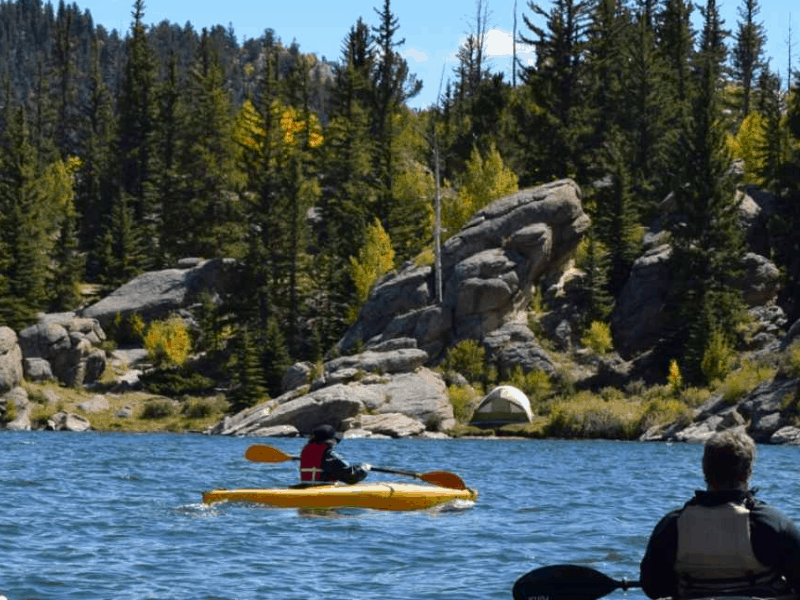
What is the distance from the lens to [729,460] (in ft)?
24.4

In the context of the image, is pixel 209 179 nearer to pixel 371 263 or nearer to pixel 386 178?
pixel 386 178

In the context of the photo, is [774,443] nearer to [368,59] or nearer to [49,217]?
[368,59]

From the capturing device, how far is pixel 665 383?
58594mm

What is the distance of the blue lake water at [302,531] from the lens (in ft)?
47.3

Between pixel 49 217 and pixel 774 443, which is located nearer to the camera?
pixel 774 443

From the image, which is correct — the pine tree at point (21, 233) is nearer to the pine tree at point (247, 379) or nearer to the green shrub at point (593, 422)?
the pine tree at point (247, 379)

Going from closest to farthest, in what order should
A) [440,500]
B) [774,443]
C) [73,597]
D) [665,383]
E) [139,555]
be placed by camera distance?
1. [73,597]
2. [139,555]
3. [440,500]
4. [774,443]
5. [665,383]

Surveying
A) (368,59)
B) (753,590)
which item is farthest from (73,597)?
(368,59)

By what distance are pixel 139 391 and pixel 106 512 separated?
149 feet

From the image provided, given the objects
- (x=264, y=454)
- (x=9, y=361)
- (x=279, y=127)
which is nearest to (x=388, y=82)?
(x=279, y=127)

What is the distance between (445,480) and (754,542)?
1607cm

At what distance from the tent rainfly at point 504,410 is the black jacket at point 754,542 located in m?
47.0

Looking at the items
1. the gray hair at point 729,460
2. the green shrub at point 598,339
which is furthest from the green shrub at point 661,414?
the gray hair at point 729,460

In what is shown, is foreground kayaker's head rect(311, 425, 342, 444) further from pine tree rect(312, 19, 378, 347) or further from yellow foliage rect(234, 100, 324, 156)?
yellow foliage rect(234, 100, 324, 156)
